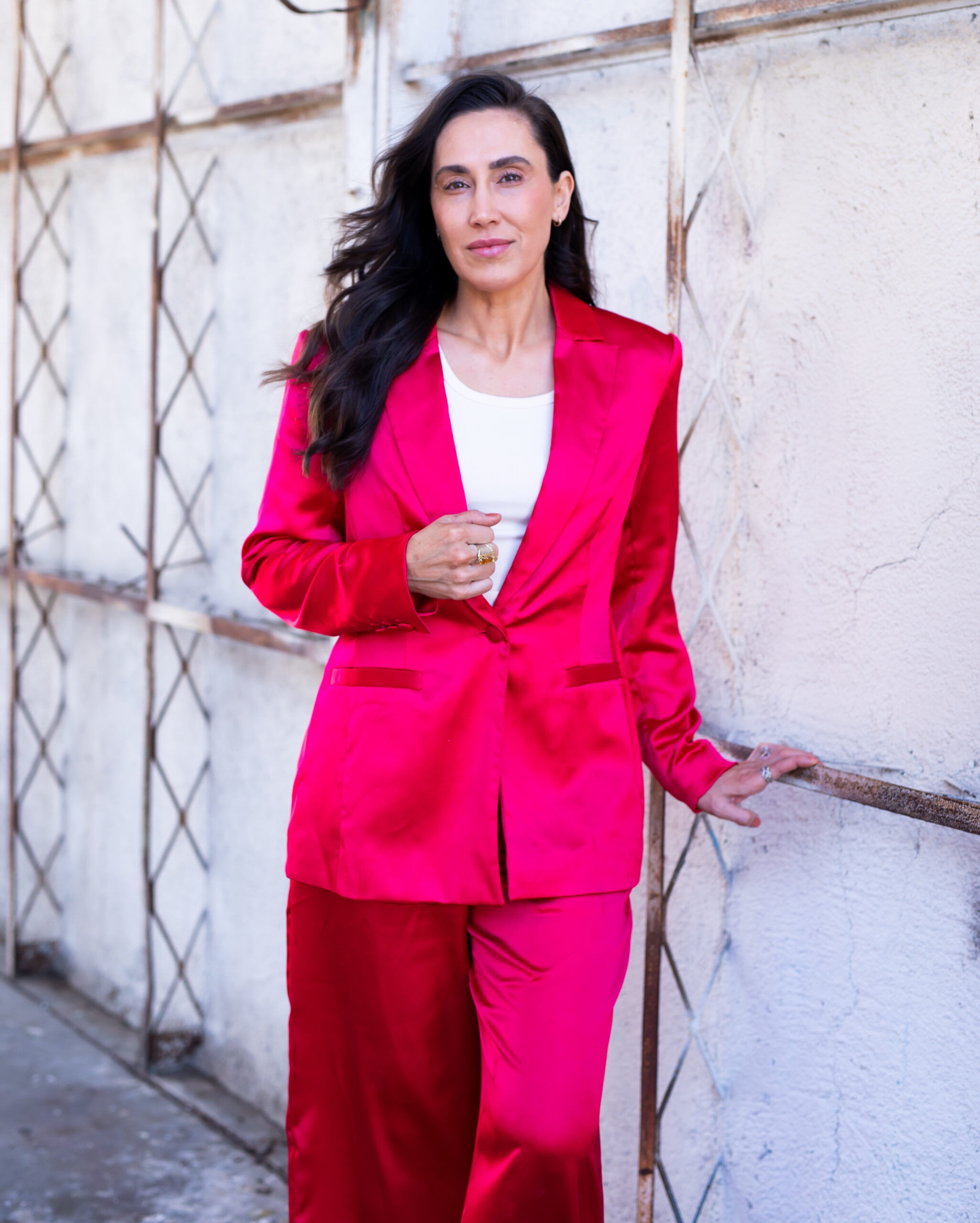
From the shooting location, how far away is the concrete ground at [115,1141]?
2.95m

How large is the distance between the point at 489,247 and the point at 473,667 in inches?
23.9

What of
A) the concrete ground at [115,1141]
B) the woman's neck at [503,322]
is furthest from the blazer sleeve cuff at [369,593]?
the concrete ground at [115,1141]

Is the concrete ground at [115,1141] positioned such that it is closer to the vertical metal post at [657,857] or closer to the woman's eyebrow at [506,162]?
the vertical metal post at [657,857]

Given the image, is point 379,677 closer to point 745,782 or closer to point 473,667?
point 473,667

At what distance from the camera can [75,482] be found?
13.8ft

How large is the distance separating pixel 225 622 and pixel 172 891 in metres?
0.90

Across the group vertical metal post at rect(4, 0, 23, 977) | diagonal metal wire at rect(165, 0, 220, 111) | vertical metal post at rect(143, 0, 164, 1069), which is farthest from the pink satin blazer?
vertical metal post at rect(4, 0, 23, 977)

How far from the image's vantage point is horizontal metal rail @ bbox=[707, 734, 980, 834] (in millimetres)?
1843

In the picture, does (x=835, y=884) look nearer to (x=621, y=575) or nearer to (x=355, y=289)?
(x=621, y=575)

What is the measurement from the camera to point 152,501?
11.5ft

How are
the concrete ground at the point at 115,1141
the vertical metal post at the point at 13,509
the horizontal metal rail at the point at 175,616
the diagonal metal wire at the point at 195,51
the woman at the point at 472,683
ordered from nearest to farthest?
the woman at the point at 472,683 < the concrete ground at the point at 115,1141 < the horizontal metal rail at the point at 175,616 < the diagonal metal wire at the point at 195,51 < the vertical metal post at the point at 13,509

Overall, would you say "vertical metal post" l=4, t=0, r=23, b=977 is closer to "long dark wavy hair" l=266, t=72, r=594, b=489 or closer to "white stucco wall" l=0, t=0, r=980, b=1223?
"white stucco wall" l=0, t=0, r=980, b=1223

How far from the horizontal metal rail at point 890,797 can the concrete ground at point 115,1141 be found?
1.63m

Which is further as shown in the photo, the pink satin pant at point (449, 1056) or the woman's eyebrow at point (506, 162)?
the woman's eyebrow at point (506, 162)
